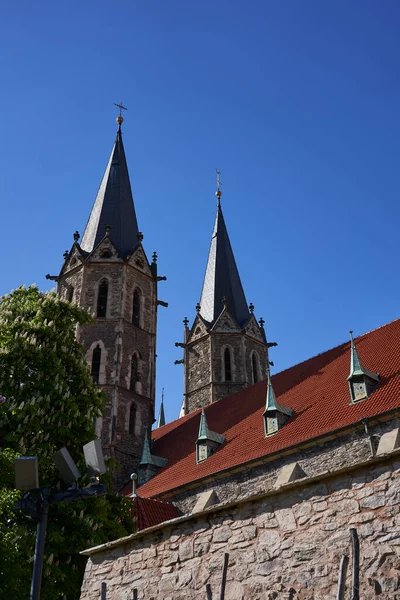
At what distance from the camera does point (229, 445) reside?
17.7 m

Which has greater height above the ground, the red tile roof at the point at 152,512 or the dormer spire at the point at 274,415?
the dormer spire at the point at 274,415

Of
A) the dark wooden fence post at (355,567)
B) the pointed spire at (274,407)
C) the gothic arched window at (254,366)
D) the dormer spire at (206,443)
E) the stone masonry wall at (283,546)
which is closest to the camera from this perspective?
the dark wooden fence post at (355,567)

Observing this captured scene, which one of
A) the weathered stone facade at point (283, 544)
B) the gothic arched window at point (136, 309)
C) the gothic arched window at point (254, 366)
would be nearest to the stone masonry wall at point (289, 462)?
the weathered stone facade at point (283, 544)

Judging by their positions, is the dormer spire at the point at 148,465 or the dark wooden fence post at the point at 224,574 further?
the dormer spire at the point at 148,465

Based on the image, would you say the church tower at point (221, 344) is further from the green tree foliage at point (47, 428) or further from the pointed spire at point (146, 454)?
the green tree foliage at point (47, 428)

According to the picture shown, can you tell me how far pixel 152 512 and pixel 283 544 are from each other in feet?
39.0

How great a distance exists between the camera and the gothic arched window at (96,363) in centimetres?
2297

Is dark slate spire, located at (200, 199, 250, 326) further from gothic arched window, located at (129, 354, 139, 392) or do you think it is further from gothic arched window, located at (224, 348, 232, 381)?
gothic arched window, located at (129, 354, 139, 392)

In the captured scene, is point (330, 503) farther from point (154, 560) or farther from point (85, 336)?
point (85, 336)

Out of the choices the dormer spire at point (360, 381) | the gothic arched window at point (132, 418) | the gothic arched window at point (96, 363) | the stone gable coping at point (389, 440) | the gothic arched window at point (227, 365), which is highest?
the gothic arched window at point (227, 365)

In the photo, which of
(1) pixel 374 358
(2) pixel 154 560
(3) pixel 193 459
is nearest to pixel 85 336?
(3) pixel 193 459

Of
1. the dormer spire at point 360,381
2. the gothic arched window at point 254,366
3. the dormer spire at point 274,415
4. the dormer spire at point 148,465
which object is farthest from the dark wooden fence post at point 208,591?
the gothic arched window at point 254,366

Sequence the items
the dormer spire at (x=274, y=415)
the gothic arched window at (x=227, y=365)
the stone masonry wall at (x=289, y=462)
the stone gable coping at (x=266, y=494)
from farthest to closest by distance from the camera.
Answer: the gothic arched window at (x=227, y=365), the dormer spire at (x=274, y=415), the stone masonry wall at (x=289, y=462), the stone gable coping at (x=266, y=494)

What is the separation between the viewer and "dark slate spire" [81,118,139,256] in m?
26.6
